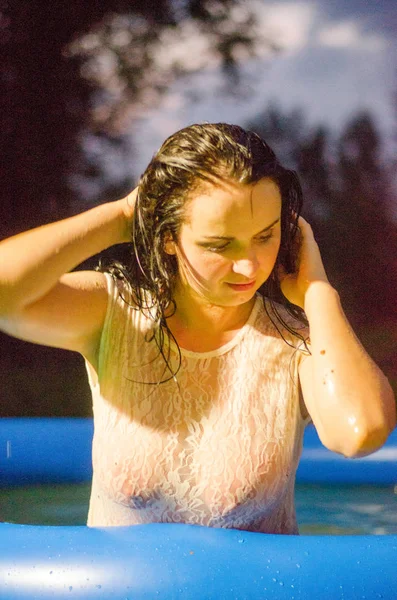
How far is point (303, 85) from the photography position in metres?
3.61

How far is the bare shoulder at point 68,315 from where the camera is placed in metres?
1.30

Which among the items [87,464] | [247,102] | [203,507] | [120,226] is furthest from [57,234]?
[247,102]

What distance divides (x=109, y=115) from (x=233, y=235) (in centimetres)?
259

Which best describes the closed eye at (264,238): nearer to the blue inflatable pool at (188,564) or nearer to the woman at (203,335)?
the woman at (203,335)

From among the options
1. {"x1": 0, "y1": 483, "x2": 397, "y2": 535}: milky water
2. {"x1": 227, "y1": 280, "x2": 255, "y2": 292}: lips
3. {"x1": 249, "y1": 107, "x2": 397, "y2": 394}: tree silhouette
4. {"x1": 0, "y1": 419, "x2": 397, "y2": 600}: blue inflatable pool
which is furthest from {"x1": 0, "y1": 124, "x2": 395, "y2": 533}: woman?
{"x1": 249, "y1": 107, "x2": 397, "y2": 394}: tree silhouette

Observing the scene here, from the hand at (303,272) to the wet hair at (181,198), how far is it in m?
0.01

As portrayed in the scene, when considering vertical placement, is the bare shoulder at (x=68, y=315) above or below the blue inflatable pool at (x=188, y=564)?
above

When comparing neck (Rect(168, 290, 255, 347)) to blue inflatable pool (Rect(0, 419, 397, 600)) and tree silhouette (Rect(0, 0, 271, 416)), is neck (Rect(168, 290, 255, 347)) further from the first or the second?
tree silhouette (Rect(0, 0, 271, 416))

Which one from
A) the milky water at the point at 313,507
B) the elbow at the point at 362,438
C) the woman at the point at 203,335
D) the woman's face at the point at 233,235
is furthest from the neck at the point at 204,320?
the milky water at the point at 313,507

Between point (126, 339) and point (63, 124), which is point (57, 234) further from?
point (63, 124)

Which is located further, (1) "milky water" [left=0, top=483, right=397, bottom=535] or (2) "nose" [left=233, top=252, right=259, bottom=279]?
(1) "milky water" [left=0, top=483, right=397, bottom=535]

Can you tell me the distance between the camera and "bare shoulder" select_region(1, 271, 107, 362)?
130cm

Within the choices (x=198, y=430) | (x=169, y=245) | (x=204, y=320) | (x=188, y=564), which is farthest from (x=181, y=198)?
(x=188, y=564)

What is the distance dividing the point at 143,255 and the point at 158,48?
2497 mm
